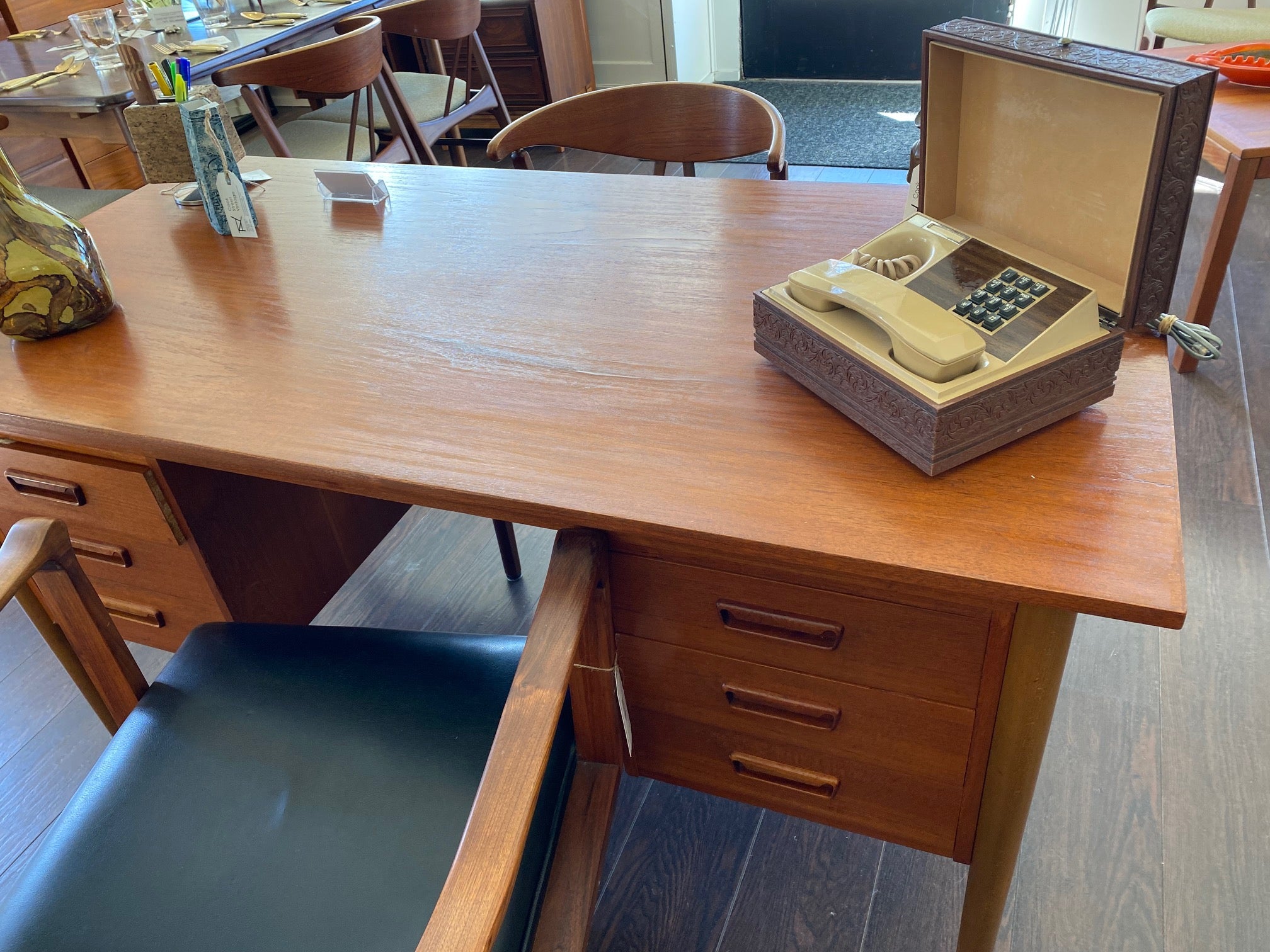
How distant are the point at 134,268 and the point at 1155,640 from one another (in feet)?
5.23

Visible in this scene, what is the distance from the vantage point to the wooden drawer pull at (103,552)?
1.11m

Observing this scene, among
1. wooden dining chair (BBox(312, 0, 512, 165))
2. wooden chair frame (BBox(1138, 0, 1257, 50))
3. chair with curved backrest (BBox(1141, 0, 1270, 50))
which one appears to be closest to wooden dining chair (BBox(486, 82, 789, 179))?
wooden dining chair (BBox(312, 0, 512, 165))

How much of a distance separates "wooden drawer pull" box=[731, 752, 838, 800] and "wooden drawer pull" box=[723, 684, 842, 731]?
0.23 ft

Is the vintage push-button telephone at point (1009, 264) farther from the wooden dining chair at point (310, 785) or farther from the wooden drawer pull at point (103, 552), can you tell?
the wooden drawer pull at point (103, 552)

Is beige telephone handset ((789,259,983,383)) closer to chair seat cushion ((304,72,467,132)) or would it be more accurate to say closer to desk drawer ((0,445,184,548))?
desk drawer ((0,445,184,548))

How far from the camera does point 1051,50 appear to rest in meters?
0.69

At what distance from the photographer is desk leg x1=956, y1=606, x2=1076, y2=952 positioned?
668 mm

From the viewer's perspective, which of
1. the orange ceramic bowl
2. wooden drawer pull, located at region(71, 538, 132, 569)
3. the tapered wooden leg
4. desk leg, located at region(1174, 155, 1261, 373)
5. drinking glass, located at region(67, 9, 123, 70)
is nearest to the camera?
wooden drawer pull, located at region(71, 538, 132, 569)

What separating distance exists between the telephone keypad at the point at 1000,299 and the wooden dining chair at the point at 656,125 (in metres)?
0.80

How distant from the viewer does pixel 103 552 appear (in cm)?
112

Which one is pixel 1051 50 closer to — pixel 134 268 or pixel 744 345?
pixel 744 345

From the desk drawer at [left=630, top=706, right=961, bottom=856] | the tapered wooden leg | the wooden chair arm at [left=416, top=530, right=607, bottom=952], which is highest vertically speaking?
the wooden chair arm at [left=416, top=530, right=607, bottom=952]

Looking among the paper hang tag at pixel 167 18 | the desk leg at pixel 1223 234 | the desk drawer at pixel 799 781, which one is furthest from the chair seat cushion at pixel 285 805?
the paper hang tag at pixel 167 18

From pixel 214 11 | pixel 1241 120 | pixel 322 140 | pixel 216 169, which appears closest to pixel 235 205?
pixel 216 169
